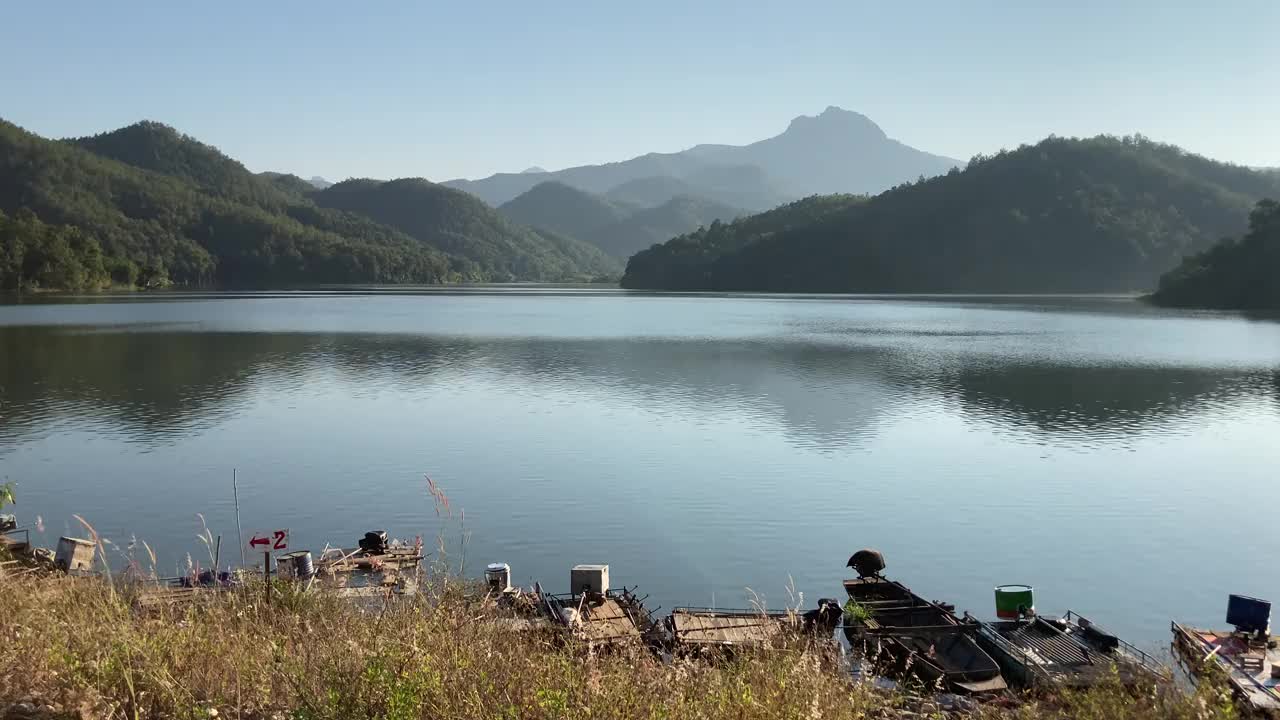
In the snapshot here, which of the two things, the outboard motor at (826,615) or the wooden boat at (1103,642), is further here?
the outboard motor at (826,615)

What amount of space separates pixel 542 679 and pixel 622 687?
714 millimetres

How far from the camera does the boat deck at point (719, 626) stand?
53.4ft

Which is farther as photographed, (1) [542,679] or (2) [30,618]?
(2) [30,618]

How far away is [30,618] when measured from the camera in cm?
1030

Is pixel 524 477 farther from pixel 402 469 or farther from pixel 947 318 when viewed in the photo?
pixel 947 318

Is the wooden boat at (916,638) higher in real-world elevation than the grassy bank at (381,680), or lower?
lower

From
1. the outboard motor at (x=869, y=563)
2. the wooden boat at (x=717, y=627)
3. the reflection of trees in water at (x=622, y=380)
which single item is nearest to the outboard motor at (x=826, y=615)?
the wooden boat at (x=717, y=627)

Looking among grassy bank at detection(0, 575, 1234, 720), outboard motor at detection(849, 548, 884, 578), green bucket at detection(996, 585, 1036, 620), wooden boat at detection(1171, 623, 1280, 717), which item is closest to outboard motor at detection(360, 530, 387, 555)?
outboard motor at detection(849, 548, 884, 578)

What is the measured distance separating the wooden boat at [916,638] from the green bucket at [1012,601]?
1586mm

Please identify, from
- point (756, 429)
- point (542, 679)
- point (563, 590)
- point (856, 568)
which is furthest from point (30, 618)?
point (756, 429)

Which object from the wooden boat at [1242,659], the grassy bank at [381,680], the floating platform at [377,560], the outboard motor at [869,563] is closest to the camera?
the grassy bank at [381,680]

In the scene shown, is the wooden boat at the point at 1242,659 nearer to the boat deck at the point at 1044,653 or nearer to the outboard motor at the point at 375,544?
the boat deck at the point at 1044,653

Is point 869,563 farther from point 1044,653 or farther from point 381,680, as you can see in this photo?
point 381,680

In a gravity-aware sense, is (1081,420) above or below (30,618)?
below
